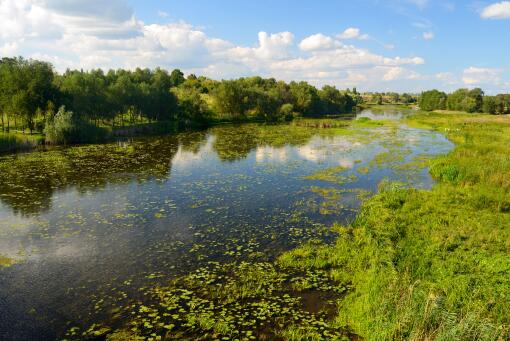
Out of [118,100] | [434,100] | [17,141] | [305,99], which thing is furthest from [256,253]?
[434,100]

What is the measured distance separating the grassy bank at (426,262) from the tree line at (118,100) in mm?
50652

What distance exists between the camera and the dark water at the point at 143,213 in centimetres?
1547

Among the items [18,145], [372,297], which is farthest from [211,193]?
[18,145]

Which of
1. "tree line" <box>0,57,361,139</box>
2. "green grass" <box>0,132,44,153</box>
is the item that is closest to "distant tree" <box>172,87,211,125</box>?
"tree line" <box>0,57,361,139</box>

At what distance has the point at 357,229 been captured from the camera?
21.4m

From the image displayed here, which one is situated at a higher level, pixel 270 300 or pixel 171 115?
pixel 171 115

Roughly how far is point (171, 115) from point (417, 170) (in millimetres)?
67681

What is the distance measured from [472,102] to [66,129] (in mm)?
164378

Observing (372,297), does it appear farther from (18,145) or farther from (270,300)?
(18,145)

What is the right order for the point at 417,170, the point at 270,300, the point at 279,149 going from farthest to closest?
1. the point at 279,149
2. the point at 417,170
3. the point at 270,300

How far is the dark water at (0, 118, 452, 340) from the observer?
15.5m

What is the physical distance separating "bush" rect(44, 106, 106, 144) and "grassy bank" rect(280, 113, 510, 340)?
4845 cm

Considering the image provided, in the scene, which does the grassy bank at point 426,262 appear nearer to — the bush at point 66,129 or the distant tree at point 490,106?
the bush at point 66,129

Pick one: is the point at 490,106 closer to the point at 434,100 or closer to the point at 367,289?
the point at 434,100
